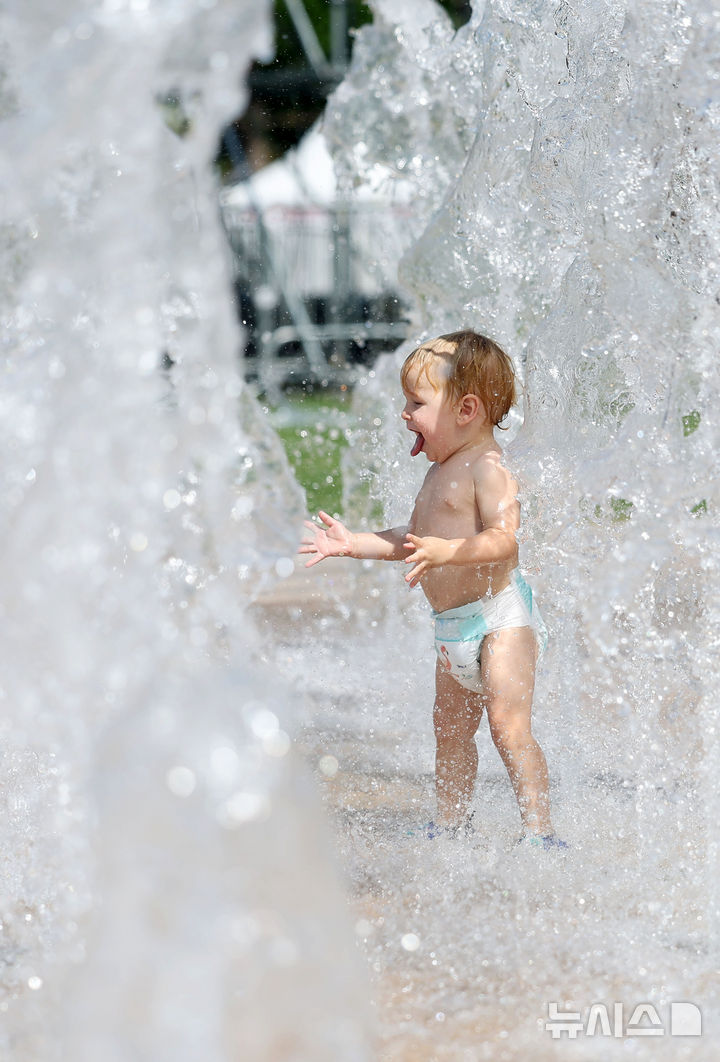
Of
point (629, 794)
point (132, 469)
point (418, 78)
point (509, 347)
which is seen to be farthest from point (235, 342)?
point (418, 78)

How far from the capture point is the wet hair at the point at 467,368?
300 centimetres

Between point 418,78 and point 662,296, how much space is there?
116 inches

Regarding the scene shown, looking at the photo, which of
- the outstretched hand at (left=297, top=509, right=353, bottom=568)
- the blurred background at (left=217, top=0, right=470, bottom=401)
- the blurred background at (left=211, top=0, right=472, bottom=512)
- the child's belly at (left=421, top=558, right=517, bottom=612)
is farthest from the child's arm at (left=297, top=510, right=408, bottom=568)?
the blurred background at (left=217, top=0, right=470, bottom=401)

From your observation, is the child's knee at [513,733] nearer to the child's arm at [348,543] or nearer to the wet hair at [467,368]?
the child's arm at [348,543]

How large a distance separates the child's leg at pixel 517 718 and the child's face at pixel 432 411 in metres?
0.51

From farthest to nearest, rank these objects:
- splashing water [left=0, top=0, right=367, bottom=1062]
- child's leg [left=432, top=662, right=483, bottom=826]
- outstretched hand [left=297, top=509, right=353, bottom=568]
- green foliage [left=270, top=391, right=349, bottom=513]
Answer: green foliage [left=270, top=391, right=349, bottom=513] → child's leg [left=432, top=662, right=483, bottom=826] → outstretched hand [left=297, top=509, right=353, bottom=568] → splashing water [left=0, top=0, right=367, bottom=1062]

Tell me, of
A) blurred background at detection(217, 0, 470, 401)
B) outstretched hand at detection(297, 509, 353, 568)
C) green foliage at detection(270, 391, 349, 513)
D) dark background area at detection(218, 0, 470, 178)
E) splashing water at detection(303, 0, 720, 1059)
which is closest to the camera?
splashing water at detection(303, 0, 720, 1059)

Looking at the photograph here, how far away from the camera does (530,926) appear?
2.51m

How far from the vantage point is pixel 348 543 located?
9.92ft

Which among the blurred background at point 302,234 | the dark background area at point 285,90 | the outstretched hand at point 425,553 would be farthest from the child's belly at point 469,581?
the dark background area at point 285,90

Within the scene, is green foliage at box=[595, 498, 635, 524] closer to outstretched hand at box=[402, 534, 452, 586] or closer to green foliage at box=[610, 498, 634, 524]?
green foliage at box=[610, 498, 634, 524]

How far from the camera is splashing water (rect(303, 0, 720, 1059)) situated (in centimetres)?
235

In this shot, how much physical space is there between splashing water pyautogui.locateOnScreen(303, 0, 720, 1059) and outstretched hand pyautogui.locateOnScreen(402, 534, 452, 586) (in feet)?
1.46

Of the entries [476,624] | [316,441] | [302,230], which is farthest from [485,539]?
[302,230]
